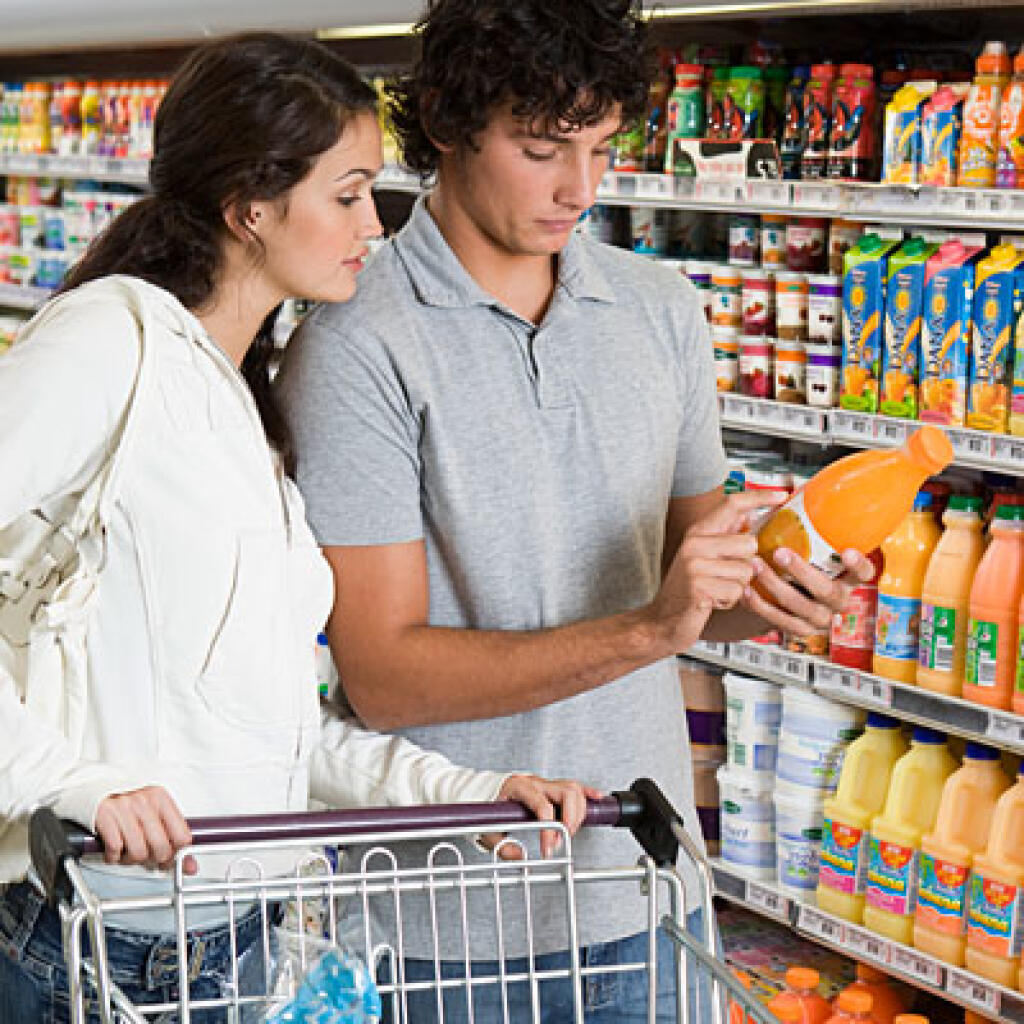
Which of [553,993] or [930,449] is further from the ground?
[930,449]

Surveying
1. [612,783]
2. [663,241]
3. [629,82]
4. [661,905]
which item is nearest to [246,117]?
[629,82]

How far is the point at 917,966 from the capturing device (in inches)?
114

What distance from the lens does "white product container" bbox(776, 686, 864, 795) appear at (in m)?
3.14

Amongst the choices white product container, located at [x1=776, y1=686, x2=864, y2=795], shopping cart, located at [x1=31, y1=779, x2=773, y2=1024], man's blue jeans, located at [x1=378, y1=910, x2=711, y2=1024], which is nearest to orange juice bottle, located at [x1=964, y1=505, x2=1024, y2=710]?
white product container, located at [x1=776, y1=686, x2=864, y2=795]

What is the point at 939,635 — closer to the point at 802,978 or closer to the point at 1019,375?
the point at 1019,375

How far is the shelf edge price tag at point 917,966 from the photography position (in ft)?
9.36

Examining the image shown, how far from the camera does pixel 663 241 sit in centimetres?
349

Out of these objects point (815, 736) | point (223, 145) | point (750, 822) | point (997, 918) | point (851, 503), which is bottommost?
point (750, 822)

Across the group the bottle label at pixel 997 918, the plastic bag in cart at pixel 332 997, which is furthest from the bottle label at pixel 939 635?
the plastic bag in cart at pixel 332 997

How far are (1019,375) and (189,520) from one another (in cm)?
158

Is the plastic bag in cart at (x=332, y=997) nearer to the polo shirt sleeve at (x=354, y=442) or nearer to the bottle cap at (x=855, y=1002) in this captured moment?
the polo shirt sleeve at (x=354, y=442)

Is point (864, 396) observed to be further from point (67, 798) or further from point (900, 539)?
point (67, 798)

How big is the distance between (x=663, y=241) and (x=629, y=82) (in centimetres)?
176

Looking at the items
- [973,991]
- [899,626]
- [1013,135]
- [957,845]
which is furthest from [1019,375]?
[973,991]
